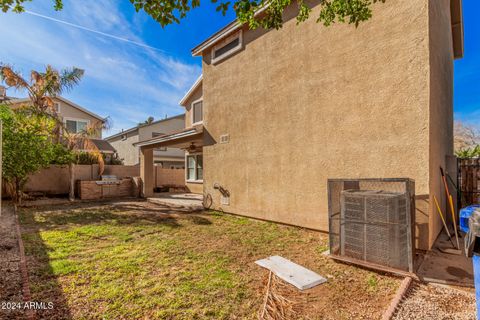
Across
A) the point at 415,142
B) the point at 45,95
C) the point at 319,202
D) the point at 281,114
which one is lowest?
the point at 319,202

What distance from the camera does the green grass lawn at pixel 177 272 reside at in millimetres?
2908

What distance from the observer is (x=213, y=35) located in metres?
9.23

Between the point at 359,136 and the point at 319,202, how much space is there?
6.22 ft

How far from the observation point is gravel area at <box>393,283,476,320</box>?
2.77m

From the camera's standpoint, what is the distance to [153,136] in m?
23.3

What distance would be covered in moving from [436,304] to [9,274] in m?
6.11

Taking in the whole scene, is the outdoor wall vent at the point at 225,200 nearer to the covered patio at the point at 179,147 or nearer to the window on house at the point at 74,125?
the covered patio at the point at 179,147

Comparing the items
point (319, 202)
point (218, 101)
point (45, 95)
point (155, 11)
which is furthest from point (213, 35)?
point (45, 95)

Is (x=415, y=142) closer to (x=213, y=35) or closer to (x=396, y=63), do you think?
(x=396, y=63)

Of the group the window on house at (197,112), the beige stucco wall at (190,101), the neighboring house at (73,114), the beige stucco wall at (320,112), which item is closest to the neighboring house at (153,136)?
the neighboring house at (73,114)

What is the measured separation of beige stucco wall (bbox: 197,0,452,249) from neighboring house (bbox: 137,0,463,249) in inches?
0.9

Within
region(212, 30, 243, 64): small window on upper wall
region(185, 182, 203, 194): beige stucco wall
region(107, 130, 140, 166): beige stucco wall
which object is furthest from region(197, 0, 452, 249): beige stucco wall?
region(107, 130, 140, 166): beige stucco wall

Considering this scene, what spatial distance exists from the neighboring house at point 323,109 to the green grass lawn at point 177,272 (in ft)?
5.55

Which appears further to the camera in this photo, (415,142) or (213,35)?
(213,35)
